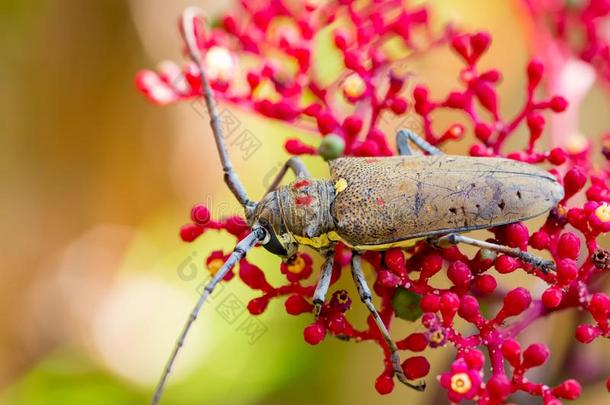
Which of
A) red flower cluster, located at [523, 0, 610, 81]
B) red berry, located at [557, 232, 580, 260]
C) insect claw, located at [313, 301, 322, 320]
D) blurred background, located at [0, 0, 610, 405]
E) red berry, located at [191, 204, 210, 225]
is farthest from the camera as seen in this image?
blurred background, located at [0, 0, 610, 405]

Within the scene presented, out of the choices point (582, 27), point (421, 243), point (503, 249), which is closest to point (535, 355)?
point (503, 249)

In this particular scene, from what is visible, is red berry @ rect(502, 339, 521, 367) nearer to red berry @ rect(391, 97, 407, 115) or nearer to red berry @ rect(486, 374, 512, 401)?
red berry @ rect(486, 374, 512, 401)

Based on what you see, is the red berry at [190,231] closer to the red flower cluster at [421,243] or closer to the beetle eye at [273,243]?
the red flower cluster at [421,243]

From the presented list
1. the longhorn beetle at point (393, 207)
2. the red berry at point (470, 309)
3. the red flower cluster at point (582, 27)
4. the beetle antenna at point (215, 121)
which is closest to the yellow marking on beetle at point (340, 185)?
the longhorn beetle at point (393, 207)

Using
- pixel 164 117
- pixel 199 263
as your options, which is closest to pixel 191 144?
pixel 164 117

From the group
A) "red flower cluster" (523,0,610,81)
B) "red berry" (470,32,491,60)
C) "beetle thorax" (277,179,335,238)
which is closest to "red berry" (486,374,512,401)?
"beetle thorax" (277,179,335,238)

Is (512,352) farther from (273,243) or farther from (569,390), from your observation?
(273,243)

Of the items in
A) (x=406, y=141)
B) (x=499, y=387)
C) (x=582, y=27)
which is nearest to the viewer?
(x=499, y=387)
